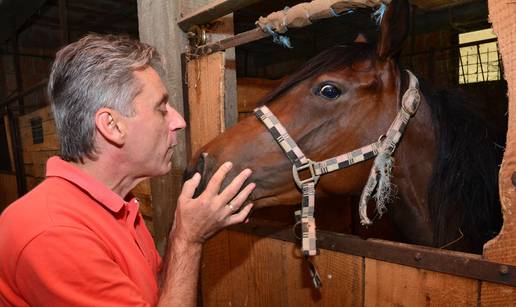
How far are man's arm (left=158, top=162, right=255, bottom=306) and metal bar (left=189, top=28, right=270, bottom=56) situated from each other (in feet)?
1.98

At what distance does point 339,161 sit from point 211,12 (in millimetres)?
897

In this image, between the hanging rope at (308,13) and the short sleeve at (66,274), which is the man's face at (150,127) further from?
the hanging rope at (308,13)

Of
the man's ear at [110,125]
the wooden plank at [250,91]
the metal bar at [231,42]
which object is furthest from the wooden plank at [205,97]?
the wooden plank at [250,91]

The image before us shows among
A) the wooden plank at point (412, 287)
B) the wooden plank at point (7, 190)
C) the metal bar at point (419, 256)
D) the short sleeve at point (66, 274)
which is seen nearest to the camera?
the short sleeve at point (66, 274)

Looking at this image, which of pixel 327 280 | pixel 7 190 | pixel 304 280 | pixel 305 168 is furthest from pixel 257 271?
pixel 7 190

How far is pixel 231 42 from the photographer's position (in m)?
1.55

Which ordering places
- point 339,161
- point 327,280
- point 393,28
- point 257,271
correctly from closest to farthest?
point 393,28, point 339,161, point 327,280, point 257,271

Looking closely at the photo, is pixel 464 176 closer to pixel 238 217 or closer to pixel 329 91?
pixel 329 91

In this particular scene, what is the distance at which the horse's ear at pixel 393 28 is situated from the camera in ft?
3.96

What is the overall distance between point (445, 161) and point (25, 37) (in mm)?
9978

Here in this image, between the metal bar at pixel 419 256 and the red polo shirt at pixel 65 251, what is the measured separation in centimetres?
76

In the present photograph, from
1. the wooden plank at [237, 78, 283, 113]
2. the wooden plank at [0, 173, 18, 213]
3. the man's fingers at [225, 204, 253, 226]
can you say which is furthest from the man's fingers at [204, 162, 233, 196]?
the wooden plank at [0, 173, 18, 213]

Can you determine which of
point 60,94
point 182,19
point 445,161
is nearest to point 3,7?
point 182,19

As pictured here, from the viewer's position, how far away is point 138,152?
1130 mm
